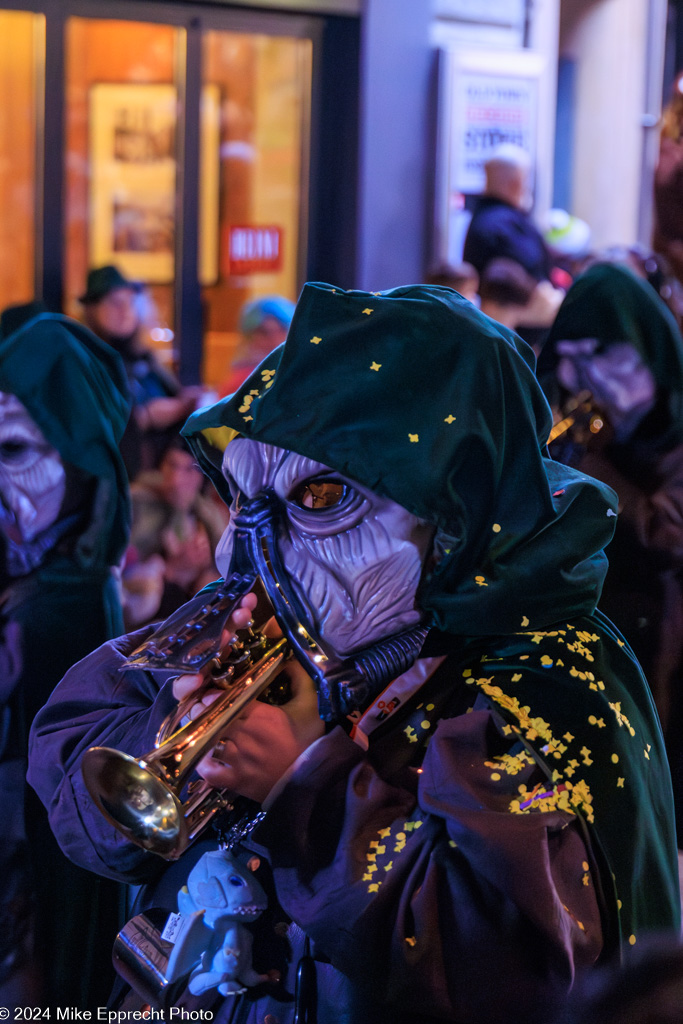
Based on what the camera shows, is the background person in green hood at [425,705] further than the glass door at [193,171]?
No

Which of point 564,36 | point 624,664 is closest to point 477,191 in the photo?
point 564,36

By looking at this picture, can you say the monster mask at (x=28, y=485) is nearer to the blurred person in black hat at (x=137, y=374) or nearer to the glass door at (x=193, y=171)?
the blurred person in black hat at (x=137, y=374)

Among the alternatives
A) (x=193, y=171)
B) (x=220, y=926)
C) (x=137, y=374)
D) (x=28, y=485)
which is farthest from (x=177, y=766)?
(x=193, y=171)

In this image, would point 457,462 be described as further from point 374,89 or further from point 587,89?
point 587,89

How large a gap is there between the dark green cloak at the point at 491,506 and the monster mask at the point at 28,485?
1.28m

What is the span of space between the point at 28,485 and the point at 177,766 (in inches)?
59.3

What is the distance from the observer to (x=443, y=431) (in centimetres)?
146

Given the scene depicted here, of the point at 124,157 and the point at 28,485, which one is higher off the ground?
the point at 124,157

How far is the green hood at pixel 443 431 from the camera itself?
1.47 metres

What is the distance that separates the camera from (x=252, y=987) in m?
1.58

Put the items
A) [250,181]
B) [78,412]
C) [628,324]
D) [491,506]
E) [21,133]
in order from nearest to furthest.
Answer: [491,506], [78,412], [628,324], [21,133], [250,181]

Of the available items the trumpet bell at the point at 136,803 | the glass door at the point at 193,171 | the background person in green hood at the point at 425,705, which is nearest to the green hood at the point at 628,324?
the background person in green hood at the point at 425,705

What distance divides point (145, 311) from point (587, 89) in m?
6.00

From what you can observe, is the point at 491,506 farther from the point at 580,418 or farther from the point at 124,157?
the point at 124,157
